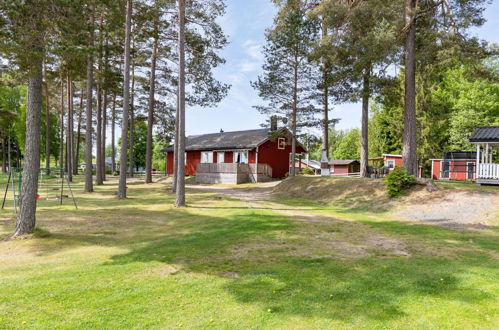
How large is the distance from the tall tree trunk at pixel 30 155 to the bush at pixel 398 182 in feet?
45.6

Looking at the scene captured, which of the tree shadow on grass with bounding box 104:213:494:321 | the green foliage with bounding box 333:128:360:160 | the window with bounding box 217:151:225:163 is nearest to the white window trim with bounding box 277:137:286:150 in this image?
the window with bounding box 217:151:225:163

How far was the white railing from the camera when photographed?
48.8 feet

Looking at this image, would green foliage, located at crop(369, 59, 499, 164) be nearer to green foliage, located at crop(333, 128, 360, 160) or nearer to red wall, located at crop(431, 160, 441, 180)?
red wall, located at crop(431, 160, 441, 180)

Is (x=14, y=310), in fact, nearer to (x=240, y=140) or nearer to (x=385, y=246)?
(x=385, y=246)

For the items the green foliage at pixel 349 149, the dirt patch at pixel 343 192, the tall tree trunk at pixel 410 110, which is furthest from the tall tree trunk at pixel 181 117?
the green foliage at pixel 349 149

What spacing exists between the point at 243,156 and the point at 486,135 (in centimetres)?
2071

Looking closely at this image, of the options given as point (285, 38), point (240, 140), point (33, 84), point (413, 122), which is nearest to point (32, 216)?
point (33, 84)

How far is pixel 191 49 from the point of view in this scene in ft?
61.0

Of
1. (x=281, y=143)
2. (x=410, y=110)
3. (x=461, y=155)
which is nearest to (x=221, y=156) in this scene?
(x=281, y=143)

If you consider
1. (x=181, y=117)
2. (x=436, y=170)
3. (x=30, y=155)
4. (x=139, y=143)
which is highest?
(x=139, y=143)

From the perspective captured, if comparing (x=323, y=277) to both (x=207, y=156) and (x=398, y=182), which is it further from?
(x=207, y=156)

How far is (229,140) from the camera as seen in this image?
35656 millimetres

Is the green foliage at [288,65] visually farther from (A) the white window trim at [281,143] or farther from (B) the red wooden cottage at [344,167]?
(B) the red wooden cottage at [344,167]

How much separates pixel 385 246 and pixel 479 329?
3.90 meters
